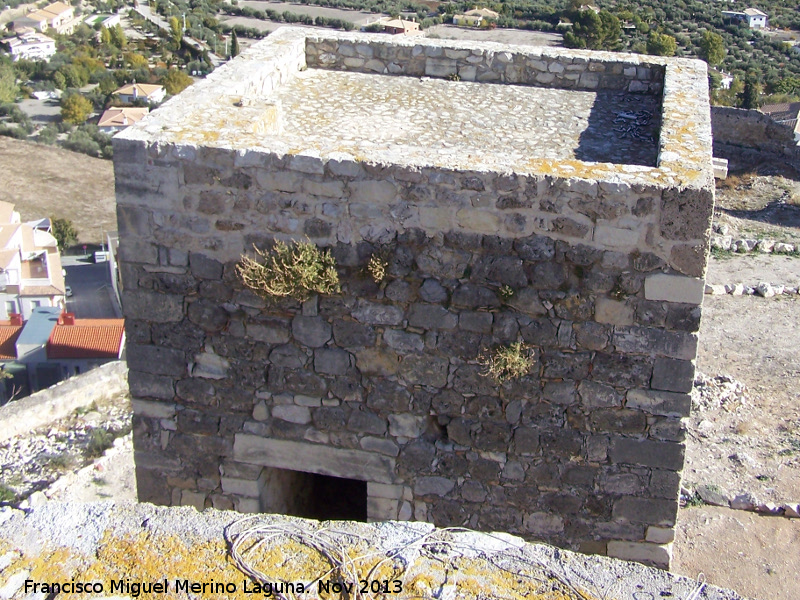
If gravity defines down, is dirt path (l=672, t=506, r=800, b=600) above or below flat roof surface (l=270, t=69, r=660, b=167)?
below

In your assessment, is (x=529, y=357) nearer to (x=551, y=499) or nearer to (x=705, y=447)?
(x=551, y=499)

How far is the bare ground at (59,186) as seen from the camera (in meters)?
35.9

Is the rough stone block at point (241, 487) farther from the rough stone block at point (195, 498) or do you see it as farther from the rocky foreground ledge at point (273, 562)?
the rocky foreground ledge at point (273, 562)

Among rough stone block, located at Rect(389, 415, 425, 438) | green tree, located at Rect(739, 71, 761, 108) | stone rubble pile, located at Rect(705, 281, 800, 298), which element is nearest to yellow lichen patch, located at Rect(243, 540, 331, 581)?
rough stone block, located at Rect(389, 415, 425, 438)

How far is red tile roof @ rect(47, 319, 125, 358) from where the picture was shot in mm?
20844

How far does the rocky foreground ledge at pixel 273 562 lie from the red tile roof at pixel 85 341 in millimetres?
18385

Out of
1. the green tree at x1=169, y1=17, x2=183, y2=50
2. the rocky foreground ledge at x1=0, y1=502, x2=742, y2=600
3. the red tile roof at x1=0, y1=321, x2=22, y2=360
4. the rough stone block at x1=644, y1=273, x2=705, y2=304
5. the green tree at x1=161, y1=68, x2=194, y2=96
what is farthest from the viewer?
the green tree at x1=169, y1=17, x2=183, y2=50

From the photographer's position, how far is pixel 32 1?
74.8 m

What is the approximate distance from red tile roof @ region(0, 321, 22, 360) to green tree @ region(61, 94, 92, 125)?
24.6 m

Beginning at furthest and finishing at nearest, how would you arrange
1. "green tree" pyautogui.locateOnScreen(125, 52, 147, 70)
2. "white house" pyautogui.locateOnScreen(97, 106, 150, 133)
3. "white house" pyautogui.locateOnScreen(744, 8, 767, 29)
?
1. "green tree" pyautogui.locateOnScreen(125, 52, 147, 70)
2. "white house" pyautogui.locateOnScreen(744, 8, 767, 29)
3. "white house" pyautogui.locateOnScreen(97, 106, 150, 133)

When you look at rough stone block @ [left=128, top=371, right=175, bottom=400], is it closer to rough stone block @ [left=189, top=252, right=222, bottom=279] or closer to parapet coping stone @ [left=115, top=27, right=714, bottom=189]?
rough stone block @ [left=189, top=252, right=222, bottom=279]

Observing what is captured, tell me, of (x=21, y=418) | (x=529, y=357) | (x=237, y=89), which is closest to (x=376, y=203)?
(x=529, y=357)

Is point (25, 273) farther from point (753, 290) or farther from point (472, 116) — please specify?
point (472, 116)

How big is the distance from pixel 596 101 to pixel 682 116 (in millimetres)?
1482
